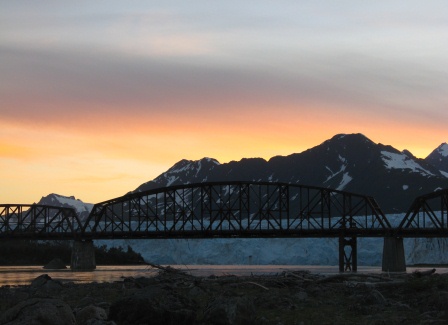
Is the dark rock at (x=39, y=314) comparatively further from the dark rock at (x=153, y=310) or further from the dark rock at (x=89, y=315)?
the dark rock at (x=153, y=310)

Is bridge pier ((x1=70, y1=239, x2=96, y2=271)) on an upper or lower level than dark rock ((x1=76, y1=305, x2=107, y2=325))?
upper

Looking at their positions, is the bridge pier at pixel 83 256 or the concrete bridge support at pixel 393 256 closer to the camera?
the concrete bridge support at pixel 393 256

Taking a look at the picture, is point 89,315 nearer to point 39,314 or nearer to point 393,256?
point 39,314

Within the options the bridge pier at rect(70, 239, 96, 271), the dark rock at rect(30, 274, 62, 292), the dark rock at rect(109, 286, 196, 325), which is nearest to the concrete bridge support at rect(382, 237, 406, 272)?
the bridge pier at rect(70, 239, 96, 271)

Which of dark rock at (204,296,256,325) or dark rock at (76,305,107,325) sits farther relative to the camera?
dark rock at (76,305,107,325)

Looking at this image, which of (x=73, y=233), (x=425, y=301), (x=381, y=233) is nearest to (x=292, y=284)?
(x=425, y=301)

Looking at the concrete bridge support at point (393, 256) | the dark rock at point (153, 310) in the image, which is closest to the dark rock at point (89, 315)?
the dark rock at point (153, 310)

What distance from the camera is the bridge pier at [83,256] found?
177 m

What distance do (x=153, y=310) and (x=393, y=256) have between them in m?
117

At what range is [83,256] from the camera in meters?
185

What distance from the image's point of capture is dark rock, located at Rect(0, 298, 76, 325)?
2677 cm

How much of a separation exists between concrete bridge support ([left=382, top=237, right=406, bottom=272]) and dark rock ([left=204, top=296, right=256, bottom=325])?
10975cm

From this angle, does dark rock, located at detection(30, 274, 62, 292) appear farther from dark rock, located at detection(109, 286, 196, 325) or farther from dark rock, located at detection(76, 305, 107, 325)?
dark rock, located at detection(109, 286, 196, 325)

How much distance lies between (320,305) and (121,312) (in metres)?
10.7
